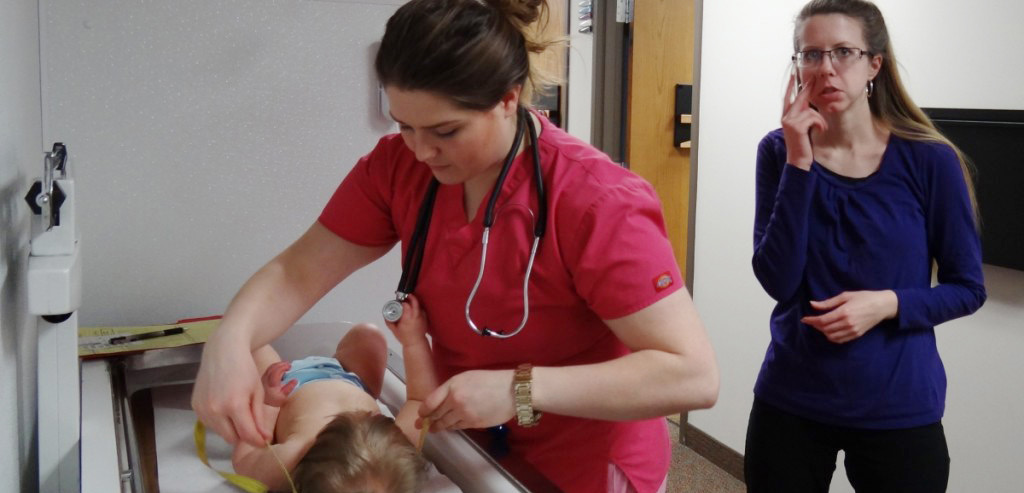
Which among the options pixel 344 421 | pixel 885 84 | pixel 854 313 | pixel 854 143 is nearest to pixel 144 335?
pixel 344 421

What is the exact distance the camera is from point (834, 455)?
1720 mm

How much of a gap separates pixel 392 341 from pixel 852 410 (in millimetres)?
1035

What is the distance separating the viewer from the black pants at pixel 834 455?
1.61 metres

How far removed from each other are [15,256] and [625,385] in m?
0.78

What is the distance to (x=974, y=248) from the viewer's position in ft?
5.32

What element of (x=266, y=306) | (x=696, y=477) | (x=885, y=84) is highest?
(x=885, y=84)

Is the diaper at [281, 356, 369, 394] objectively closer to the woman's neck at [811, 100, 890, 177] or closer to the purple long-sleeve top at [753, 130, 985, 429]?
the purple long-sleeve top at [753, 130, 985, 429]

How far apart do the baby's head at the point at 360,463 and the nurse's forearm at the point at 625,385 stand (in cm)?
18

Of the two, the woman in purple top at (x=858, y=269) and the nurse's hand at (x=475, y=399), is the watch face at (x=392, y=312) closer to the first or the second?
the nurse's hand at (x=475, y=399)

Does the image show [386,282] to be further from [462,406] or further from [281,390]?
[462,406]

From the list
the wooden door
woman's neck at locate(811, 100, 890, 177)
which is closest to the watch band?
woman's neck at locate(811, 100, 890, 177)

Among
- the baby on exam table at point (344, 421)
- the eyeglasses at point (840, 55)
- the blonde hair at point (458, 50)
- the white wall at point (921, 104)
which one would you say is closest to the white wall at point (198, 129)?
the baby on exam table at point (344, 421)

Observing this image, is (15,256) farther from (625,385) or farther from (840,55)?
(840,55)

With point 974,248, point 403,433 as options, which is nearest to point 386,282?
point 403,433
